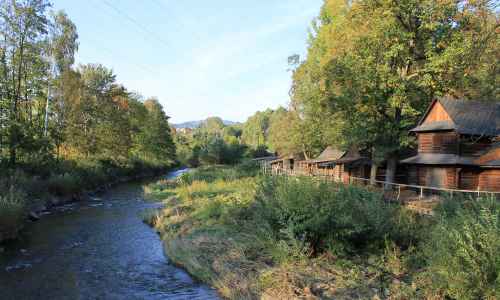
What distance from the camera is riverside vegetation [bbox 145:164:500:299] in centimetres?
626

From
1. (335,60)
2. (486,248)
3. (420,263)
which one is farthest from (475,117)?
(486,248)

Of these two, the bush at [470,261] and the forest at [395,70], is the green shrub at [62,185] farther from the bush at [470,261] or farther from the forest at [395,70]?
the bush at [470,261]

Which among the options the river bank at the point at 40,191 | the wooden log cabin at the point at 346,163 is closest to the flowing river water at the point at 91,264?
the river bank at the point at 40,191

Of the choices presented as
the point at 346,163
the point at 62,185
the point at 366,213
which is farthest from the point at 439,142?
the point at 62,185

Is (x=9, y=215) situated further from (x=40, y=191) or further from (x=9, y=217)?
(x=40, y=191)

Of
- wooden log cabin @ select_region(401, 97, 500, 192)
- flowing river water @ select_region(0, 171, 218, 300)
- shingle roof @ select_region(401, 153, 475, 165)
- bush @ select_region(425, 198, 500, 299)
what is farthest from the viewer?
shingle roof @ select_region(401, 153, 475, 165)

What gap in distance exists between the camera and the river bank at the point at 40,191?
48.2ft

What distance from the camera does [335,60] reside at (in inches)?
1000

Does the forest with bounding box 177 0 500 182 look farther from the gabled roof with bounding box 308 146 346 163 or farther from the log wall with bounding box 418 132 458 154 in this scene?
the gabled roof with bounding box 308 146 346 163

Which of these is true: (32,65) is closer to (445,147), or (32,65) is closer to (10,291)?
(10,291)

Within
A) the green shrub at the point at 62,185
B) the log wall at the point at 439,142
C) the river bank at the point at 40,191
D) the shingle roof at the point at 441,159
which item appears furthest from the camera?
the green shrub at the point at 62,185

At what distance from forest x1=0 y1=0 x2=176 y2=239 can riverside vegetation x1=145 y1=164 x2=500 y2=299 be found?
1101 centimetres

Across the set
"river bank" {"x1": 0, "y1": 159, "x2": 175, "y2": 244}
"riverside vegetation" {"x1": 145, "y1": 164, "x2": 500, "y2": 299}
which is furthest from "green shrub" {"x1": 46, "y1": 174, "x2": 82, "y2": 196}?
"riverside vegetation" {"x1": 145, "y1": 164, "x2": 500, "y2": 299}

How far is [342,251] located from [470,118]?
18.6 meters
